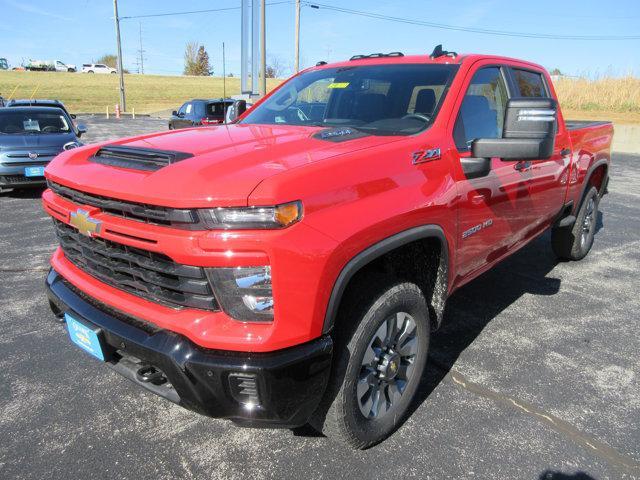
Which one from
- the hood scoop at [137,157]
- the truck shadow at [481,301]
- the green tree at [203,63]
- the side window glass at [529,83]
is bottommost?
the truck shadow at [481,301]

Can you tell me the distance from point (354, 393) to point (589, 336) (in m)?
2.44

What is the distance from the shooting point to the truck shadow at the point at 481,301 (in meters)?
3.30

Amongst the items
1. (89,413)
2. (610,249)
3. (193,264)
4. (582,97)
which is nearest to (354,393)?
(193,264)

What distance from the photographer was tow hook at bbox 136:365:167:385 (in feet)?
7.07

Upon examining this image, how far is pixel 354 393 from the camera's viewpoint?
223cm

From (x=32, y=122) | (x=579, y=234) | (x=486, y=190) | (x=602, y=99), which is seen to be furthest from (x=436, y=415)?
(x=602, y=99)

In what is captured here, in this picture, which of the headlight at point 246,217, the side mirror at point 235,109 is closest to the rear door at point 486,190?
the headlight at point 246,217

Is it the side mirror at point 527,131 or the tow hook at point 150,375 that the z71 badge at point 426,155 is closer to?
the side mirror at point 527,131

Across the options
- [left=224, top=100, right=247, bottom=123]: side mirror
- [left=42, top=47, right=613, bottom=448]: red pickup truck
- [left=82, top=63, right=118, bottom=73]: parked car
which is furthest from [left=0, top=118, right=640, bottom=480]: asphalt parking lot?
[left=82, top=63, right=118, bottom=73]: parked car

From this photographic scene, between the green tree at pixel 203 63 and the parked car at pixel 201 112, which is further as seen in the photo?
the green tree at pixel 203 63

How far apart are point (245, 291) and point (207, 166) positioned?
1.85ft

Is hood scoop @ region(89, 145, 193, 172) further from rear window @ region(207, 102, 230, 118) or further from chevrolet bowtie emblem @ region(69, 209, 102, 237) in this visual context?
rear window @ region(207, 102, 230, 118)

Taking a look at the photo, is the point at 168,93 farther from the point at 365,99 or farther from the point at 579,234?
the point at 365,99

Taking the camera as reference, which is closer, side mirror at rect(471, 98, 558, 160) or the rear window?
side mirror at rect(471, 98, 558, 160)
